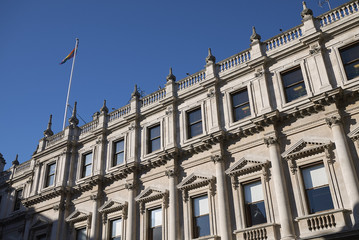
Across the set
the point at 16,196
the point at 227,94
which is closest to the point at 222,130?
the point at 227,94

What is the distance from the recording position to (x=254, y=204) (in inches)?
720

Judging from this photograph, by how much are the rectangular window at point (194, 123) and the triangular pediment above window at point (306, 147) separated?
6.05 metres

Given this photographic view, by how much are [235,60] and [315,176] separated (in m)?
8.93

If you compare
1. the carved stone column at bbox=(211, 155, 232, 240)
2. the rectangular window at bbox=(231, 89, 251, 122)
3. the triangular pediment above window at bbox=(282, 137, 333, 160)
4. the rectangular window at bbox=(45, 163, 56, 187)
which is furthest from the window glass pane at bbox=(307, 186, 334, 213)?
the rectangular window at bbox=(45, 163, 56, 187)

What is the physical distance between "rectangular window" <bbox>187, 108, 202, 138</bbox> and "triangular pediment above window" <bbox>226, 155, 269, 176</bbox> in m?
3.79

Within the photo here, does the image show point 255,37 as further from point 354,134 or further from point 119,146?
point 119,146

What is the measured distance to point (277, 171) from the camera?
57.9 ft

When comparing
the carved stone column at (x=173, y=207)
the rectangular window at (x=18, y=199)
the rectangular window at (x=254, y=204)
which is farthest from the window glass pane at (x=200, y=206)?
the rectangular window at (x=18, y=199)

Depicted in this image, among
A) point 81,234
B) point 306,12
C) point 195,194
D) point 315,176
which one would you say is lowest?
point 81,234

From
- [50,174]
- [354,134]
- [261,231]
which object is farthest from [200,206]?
[50,174]

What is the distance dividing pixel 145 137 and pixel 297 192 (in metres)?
10.9

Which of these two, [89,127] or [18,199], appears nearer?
[89,127]

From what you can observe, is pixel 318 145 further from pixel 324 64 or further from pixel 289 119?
pixel 324 64

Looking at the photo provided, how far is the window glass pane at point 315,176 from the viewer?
16794 mm
